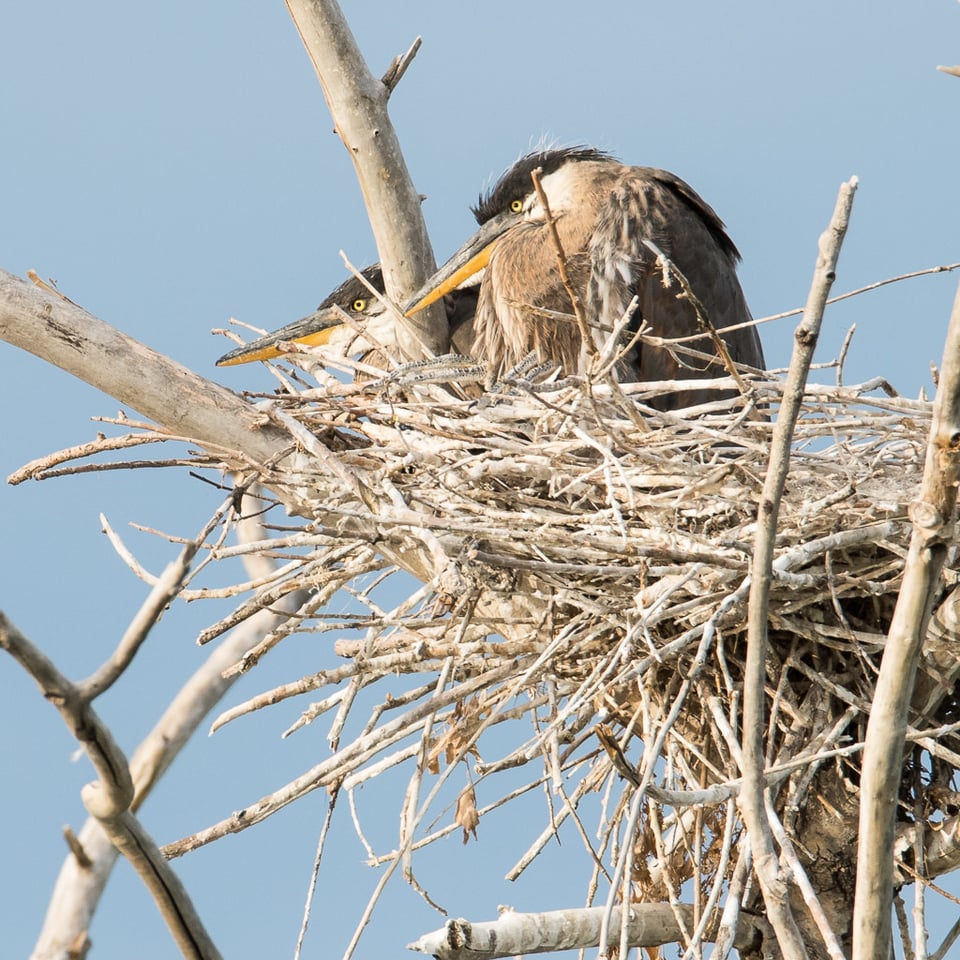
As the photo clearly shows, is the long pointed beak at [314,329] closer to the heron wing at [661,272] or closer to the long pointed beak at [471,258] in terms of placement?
the long pointed beak at [471,258]

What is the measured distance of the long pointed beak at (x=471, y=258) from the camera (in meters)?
3.13

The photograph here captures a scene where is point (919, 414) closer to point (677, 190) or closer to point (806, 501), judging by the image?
point (806, 501)

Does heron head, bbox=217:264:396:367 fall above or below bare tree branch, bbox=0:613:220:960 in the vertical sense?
above

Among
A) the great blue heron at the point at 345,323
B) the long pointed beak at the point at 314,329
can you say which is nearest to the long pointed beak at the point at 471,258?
the great blue heron at the point at 345,323

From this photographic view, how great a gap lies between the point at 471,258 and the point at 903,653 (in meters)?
2.23

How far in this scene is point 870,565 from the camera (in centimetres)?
205

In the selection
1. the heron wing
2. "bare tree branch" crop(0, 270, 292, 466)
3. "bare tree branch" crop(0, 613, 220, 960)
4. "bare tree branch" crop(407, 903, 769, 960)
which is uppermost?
the heron wing

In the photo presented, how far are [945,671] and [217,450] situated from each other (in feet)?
4.17

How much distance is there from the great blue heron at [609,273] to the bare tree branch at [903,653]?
1.64 metres

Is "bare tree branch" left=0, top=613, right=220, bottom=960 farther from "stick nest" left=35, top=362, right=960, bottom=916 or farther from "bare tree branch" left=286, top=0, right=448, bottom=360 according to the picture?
"bare tree branch" left=286, top=0, right=448, bottom=360

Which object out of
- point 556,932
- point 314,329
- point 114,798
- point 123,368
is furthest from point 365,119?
point 114,798

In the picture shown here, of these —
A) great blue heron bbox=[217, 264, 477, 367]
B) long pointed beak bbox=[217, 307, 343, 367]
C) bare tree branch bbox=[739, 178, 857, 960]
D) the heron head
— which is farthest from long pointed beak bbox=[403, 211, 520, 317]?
bare tree branch bbox=[739, 178, 857, 960]

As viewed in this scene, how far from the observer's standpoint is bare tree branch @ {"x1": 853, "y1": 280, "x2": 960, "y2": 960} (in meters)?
1.22

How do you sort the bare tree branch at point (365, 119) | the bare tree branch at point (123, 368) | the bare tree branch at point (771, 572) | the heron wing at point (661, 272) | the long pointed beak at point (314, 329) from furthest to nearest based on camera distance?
the long pointed beak at point (314, 329), the heron wing at point (661, 272), the bare tree branch at point (365, 119), the bare tree branch at point (123, 368), the bare tree branch at point (771, 572)
